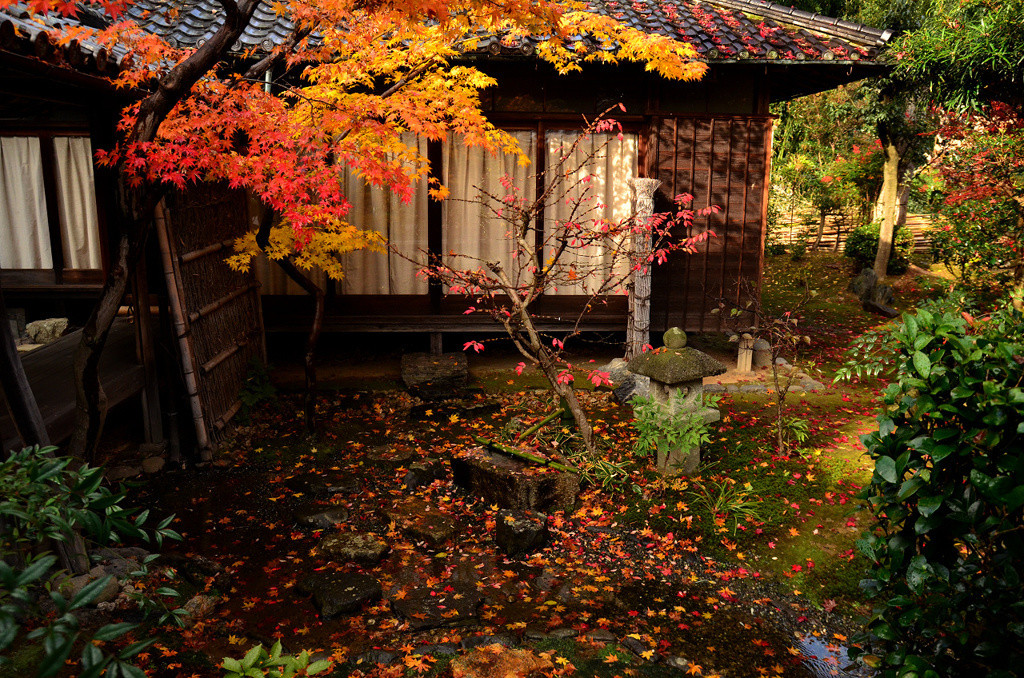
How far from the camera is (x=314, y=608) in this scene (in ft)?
18.1

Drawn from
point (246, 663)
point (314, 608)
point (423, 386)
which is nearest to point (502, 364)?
point (423, 386)

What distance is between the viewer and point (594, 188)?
11.0 metres

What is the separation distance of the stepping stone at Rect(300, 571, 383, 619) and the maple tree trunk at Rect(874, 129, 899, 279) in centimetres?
1493

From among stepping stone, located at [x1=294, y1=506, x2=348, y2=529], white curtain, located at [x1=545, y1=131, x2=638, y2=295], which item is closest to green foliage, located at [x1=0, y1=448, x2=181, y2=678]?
stepping stone, located at [x1=294, y1=506, x2=348, y2=529]

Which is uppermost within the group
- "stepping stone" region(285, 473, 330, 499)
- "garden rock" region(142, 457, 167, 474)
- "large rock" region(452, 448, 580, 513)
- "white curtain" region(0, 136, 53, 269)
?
"white curtain" region(0, 136, 53, 269)

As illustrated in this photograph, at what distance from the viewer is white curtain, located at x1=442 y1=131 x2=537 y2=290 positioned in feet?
35.9

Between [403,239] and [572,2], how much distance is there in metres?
4.14

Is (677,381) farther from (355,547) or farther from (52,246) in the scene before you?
(52,246)

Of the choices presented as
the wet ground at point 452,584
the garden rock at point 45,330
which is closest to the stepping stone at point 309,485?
the wet ground at point 452,584

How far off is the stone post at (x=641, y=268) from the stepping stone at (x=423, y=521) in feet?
12.9

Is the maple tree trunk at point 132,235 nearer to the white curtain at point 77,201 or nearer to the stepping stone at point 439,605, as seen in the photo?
the stepping stone at point 439,605

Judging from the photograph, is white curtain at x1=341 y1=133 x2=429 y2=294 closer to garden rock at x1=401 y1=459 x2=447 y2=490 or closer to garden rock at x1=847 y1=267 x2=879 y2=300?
garden rock at x1=401 y1=459 x2=447 y2=490

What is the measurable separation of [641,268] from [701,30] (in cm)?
336

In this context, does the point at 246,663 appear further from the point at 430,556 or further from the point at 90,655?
the point at 430,556
